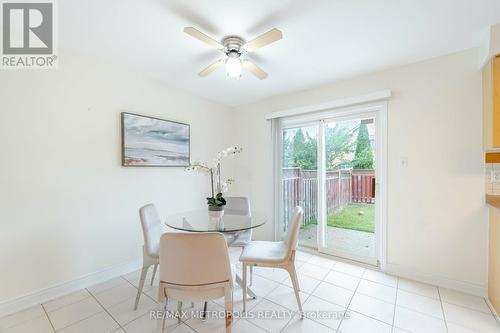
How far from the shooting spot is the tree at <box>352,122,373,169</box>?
109 inches

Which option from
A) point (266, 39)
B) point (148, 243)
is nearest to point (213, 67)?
point (266, 39)

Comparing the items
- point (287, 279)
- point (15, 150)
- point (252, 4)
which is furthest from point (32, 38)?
point (287, 279)

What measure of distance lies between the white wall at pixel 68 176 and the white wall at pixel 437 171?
116 inches

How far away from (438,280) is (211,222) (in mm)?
2414

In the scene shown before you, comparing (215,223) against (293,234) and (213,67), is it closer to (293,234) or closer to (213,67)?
(293,234)

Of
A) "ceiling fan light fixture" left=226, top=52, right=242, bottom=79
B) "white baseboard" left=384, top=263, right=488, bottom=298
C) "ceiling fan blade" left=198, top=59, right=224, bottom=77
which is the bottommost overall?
"white baseboard" left=384, top=263, right=488, bottom=298

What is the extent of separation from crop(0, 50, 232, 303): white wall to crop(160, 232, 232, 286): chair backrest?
1497 mm

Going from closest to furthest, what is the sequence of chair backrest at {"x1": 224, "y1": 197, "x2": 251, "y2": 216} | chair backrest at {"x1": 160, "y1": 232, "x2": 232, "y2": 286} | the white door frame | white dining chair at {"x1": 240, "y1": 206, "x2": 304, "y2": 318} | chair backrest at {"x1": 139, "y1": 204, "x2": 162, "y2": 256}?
chair backrest at {"x1": 160, "y1": 232, "x2": 232, "y2": 286} → white dining chair at {"x1": 240, "y1": 206, "x2": 304, "y2": 318} → chair backrest at {"x1": 139, "y1": 204, "x2": 162, "y2": 256} → the white door frame → chair backrest at {"x1": 224, "y1": 197, "x2": 251, "y2": 216}

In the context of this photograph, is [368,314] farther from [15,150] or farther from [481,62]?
[15,150]

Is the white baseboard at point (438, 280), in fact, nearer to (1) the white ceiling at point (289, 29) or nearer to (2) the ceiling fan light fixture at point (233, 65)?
(1) the white ceiling at point (289, 29)

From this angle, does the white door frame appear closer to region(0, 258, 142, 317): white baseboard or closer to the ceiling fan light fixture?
the ceiling fan light fixture

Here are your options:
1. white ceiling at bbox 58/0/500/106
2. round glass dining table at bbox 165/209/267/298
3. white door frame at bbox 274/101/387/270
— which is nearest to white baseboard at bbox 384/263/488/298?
white door frame at bbox 274/101/387/270

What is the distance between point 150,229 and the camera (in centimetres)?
198

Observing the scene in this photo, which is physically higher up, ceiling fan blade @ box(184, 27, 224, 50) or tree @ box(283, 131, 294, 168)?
ceiling fan blade @ box(184, 27, 224, 50)
